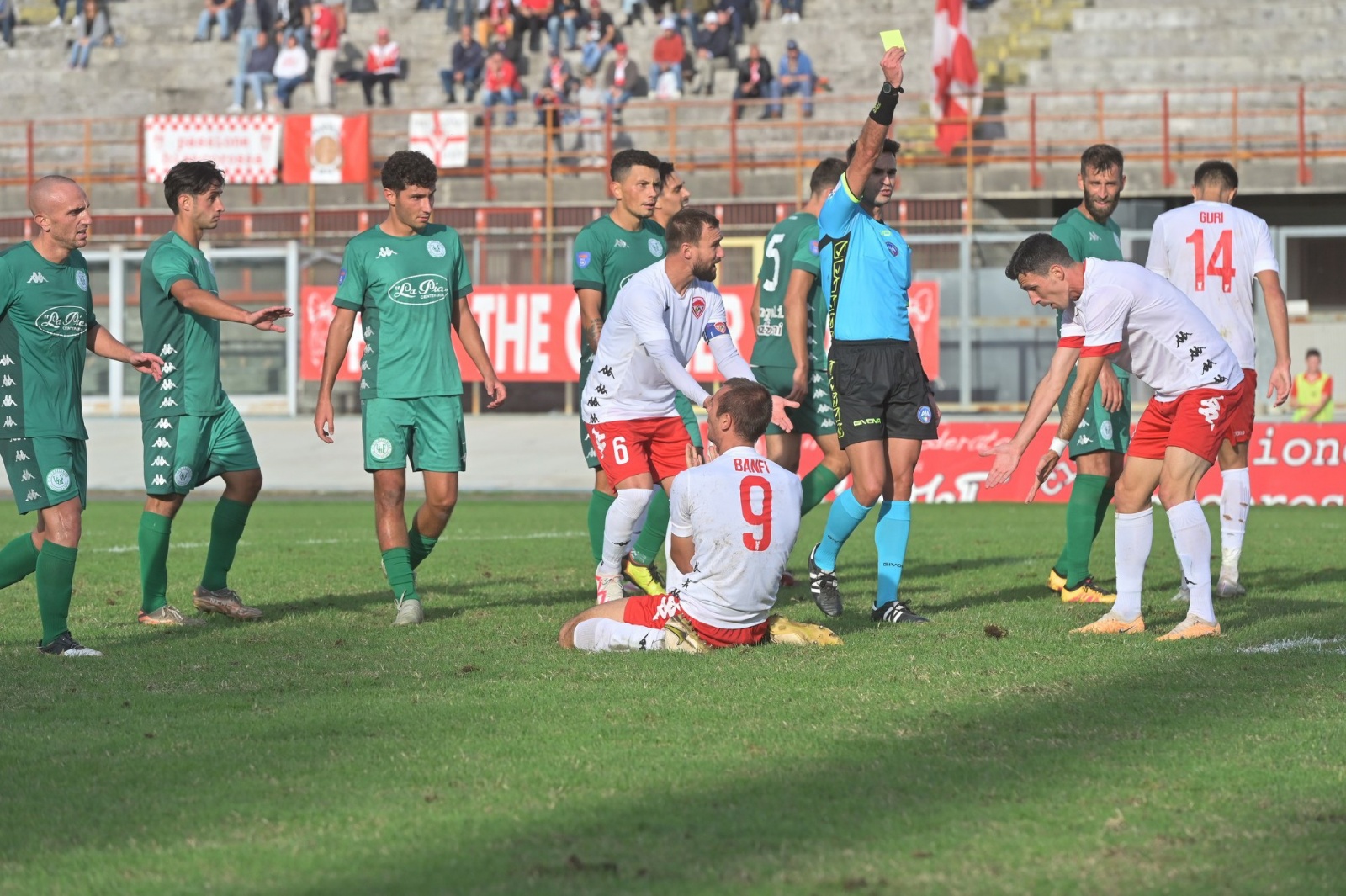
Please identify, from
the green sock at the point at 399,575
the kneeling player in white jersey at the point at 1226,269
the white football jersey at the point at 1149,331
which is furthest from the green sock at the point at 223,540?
the kneeling player in white jersey at the point at 1226,269

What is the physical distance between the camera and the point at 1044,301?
7.52m

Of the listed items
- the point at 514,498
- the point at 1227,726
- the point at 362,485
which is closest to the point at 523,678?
the point at 1227,726

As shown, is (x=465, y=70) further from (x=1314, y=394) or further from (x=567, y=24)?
(x=1314, y=394)

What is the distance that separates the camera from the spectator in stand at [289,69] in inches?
1319

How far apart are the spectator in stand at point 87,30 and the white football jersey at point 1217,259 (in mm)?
31044

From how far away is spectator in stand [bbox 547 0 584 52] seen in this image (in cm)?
3359

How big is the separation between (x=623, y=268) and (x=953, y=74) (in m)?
21.1

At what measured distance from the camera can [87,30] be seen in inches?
1455

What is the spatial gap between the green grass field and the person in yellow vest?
46.3 ft

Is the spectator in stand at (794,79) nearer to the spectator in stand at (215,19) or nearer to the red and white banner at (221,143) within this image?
the red and white banner at (221,143)

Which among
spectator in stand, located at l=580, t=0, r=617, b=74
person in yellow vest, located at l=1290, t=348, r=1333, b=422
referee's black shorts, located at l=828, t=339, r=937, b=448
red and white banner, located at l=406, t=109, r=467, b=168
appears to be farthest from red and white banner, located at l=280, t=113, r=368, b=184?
referee's black shorts, located at l=828, t=339, r=937, b=448

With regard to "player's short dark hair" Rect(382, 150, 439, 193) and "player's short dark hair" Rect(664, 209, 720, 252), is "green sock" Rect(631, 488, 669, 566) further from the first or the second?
"player's short dark hair" Rect(382, 150, 439, 193)

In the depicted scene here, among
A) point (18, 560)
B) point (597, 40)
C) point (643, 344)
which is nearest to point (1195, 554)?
point (643, 344)

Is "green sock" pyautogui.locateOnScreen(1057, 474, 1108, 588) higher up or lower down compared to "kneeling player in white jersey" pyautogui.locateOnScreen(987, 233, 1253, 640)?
lower down
